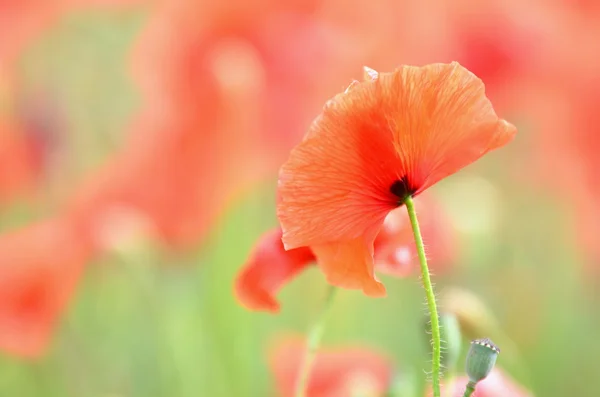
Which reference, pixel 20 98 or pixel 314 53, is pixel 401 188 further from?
pixel 20 98

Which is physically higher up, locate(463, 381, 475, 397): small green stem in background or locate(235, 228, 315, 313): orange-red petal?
locate(235, 228, 315, 313): orange-red petal

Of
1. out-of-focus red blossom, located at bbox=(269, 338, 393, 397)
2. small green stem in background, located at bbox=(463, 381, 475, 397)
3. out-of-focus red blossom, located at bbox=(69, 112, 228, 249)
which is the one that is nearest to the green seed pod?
small green stem in background, located at bbox=(463, 381, 475, 397)

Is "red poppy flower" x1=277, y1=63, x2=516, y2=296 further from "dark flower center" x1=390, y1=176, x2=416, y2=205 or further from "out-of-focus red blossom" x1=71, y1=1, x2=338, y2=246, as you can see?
"out-of-focus red blossom" x1=71, y1=1, x2=338, y2=246

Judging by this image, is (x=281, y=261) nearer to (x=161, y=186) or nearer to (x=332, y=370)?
(x=332, y=370)

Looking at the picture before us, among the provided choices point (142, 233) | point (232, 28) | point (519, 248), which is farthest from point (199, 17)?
point (519, 248)

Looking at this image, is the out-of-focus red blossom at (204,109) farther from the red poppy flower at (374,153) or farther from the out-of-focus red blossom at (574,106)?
the red poppy flower at (374,153)

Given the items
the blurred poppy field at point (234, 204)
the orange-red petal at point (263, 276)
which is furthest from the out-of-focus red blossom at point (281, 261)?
the blurred poppy field at point (234, 204)

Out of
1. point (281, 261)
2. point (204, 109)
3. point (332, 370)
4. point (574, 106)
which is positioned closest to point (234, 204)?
point (204, 109)
